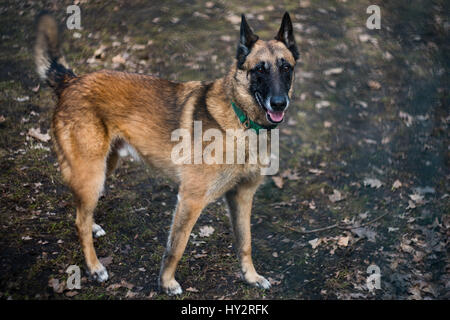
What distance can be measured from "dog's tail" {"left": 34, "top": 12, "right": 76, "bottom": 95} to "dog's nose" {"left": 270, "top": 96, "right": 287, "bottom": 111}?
2.00m

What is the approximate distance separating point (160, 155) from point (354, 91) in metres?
4.54

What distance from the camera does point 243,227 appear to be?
3.74 metres

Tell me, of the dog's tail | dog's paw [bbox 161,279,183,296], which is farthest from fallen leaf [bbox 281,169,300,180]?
the dog's tail

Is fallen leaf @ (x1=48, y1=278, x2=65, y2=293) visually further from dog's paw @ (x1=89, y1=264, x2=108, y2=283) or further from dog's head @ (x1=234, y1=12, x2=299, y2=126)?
dog's head @ (x1=234, y1=12, x2=299, y2=126)

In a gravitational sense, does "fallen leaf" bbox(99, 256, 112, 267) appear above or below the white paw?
below

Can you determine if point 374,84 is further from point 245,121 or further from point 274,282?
point 274,282

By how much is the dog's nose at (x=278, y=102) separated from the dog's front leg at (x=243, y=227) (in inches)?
33.7

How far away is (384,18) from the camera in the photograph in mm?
8258

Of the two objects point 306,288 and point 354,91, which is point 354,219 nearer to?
point 306,288

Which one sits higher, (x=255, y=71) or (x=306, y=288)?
(x=255, y=71)

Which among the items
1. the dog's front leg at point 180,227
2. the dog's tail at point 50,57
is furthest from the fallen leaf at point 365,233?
the dog's tail at point 50,57

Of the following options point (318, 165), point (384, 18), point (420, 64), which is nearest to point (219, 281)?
point (318, 165)

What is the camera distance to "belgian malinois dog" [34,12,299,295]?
334 centimetres

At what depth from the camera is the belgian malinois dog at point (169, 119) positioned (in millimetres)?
3340
